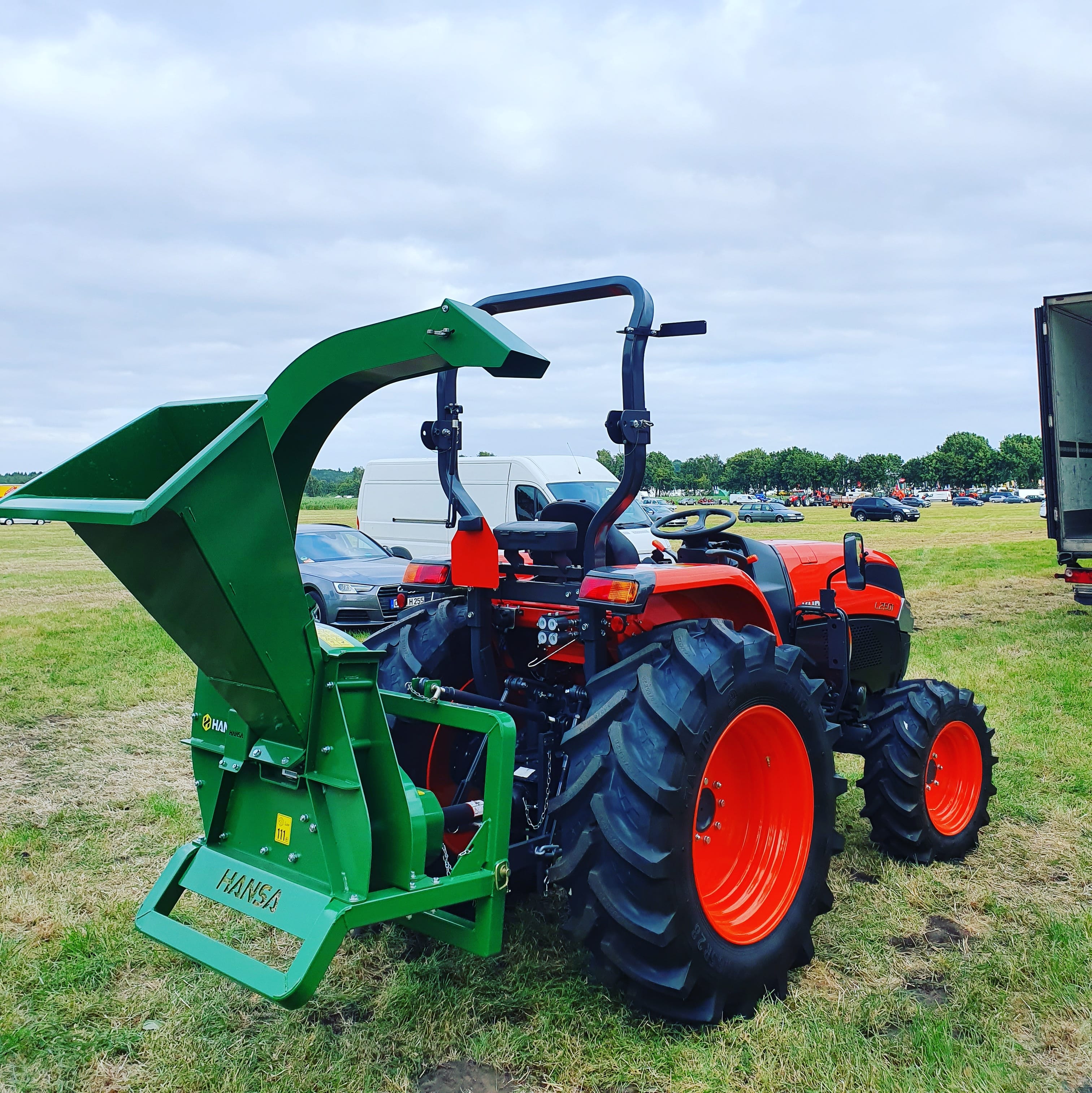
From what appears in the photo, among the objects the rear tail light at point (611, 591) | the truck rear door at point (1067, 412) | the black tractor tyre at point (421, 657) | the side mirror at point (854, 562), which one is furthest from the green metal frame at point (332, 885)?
the truck rear door at point (1067, 412)

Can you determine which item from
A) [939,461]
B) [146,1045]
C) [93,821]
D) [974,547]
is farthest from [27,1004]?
[939,461]

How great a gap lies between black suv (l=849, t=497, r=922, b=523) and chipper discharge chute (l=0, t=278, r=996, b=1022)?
45095mm

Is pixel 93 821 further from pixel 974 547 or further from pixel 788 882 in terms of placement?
pixel 974 547

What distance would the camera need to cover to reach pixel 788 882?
10.6 feet

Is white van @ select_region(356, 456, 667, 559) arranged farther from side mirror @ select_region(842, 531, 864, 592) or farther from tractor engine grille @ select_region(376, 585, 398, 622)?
side mirror @ select_region(842, 531, 864, 592)

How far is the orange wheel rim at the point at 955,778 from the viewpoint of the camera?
4.33m

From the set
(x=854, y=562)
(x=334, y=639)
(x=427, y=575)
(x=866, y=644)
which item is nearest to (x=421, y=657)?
(x=427, y=575)

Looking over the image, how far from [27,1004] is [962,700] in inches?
153

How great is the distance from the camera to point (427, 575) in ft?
12.4

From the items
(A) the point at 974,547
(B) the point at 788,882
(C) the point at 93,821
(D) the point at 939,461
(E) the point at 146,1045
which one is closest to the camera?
(E) the point at 146,1045

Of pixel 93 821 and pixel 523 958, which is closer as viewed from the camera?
pixel 523 958

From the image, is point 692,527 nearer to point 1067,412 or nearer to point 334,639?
point 334,639

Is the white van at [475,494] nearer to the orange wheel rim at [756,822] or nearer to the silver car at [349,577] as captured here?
the silver car at [349,577]

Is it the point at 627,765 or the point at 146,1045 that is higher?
the point at 627,765
